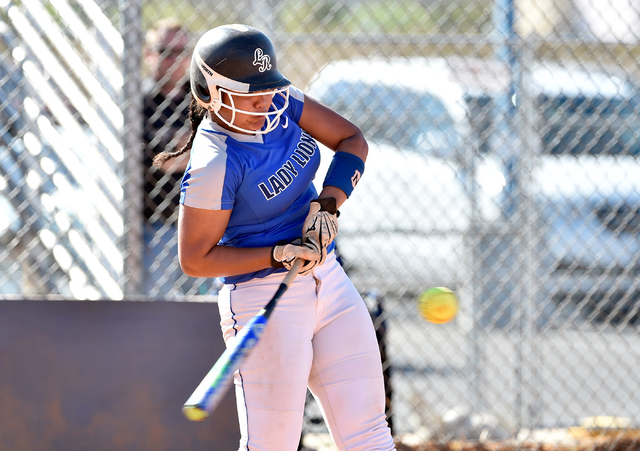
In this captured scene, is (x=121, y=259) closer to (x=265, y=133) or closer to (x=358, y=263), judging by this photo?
(x=265, y=133)

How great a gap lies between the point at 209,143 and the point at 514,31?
8.55ft

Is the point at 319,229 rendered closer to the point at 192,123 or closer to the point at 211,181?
the point at 211,181

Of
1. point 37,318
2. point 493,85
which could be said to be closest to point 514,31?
point 493,85

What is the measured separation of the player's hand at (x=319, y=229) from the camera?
6.88 ft

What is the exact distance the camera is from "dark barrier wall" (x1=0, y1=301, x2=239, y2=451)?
291 centimetres

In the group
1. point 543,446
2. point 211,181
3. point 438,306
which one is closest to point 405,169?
point 438,306

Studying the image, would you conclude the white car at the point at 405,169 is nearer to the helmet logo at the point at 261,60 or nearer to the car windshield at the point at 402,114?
the car windshield at the point at 402,114

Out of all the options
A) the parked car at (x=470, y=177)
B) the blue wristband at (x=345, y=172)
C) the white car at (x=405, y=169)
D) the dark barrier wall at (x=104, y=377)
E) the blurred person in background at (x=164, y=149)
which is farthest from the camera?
the white car at (x=405, y=169)

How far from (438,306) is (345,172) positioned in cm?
129

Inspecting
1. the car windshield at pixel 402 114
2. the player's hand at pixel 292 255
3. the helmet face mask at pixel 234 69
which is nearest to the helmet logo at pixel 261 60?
the helmet face mask at pixel 234 69

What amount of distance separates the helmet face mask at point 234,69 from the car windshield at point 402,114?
104 inches

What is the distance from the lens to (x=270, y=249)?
211 cm

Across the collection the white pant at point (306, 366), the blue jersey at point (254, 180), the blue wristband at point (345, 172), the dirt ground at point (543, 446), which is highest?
the blue jersey at point (254, 180)

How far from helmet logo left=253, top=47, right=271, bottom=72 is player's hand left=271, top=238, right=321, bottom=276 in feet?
1.86
